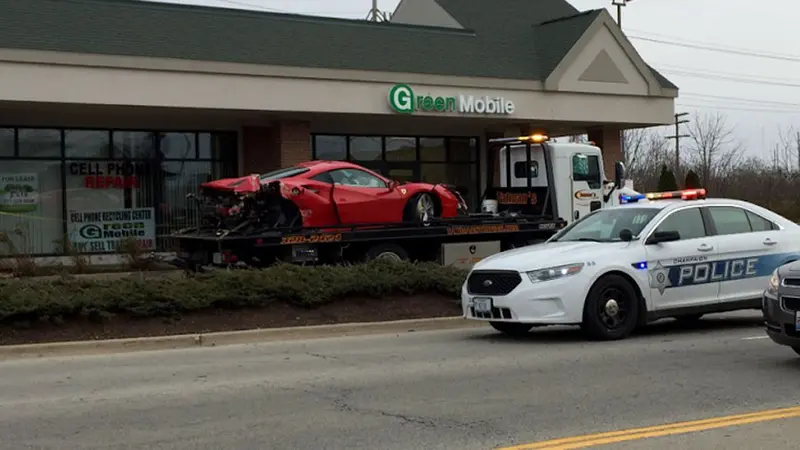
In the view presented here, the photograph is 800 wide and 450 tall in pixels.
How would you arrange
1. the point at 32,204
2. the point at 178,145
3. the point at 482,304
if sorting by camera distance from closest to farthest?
the point at 482,304 → the point at 32,204 → the point at 178,145

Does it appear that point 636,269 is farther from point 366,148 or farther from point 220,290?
point 366,148

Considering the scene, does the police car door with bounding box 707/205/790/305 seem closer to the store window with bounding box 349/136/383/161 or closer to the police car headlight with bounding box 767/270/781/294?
the police car headlight with bounding box 767/270/781/294

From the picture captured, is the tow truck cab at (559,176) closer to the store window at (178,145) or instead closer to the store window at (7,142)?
the store window at (178,145)

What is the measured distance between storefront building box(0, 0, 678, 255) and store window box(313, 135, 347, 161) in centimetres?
4

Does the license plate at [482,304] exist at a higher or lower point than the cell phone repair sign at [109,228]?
lower

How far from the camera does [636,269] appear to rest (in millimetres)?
10555

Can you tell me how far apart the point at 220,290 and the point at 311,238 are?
11.5 ft

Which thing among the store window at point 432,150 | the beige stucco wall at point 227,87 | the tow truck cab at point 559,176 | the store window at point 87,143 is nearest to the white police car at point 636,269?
the tow truck cab at point 559,176

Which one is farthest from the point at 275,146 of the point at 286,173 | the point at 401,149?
the point at 286,173

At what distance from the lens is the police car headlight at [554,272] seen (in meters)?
10.2

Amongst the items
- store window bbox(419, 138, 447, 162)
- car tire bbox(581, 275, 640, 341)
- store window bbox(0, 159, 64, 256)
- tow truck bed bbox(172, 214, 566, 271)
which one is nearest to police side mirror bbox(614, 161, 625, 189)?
tow truck bed bbox(172, 214, 566, 271)

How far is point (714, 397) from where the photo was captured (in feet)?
24.6

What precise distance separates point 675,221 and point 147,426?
22.8 ft

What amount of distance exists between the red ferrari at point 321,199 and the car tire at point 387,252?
474 millimetres
